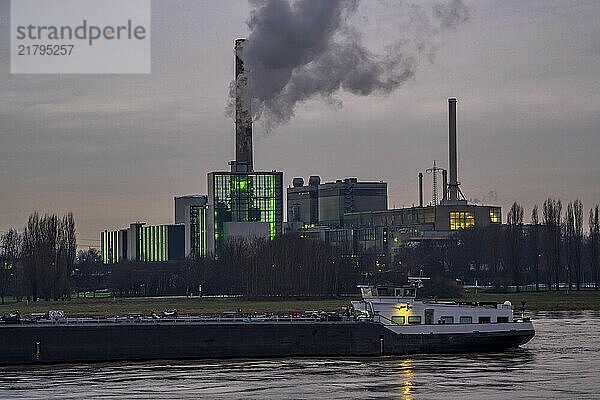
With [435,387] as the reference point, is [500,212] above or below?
above

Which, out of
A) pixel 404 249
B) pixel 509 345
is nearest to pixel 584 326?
pixel 509 345

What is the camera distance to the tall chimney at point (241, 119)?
104m

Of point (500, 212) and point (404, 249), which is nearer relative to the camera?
point (404, 249)

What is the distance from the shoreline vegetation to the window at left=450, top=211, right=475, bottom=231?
62557 mm

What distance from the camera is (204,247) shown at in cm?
18488

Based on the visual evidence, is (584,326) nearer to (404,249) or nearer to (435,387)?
(435,387)

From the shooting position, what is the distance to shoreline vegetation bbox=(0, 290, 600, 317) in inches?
3873

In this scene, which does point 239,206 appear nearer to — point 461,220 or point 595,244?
point 461,220

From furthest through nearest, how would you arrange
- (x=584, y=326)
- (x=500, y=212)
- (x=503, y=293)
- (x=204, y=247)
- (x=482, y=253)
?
1. (x=500, y=212)
2. (x=204, y=247)
3. (x=482, y=253)
4. (x=503, y=293)
5. (x=584, y=326)

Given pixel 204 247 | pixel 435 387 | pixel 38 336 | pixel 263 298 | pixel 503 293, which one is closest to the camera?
pixel 435 387

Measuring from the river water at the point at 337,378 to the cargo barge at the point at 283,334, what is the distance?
1185mm

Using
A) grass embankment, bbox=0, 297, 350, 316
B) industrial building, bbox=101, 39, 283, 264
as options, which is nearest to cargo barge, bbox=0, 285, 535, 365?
grass embankment, bbox=0, 297, 350, 316

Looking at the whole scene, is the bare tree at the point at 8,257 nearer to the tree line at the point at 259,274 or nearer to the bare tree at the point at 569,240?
the tree line at the point at 259,274

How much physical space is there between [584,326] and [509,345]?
58.8ft
